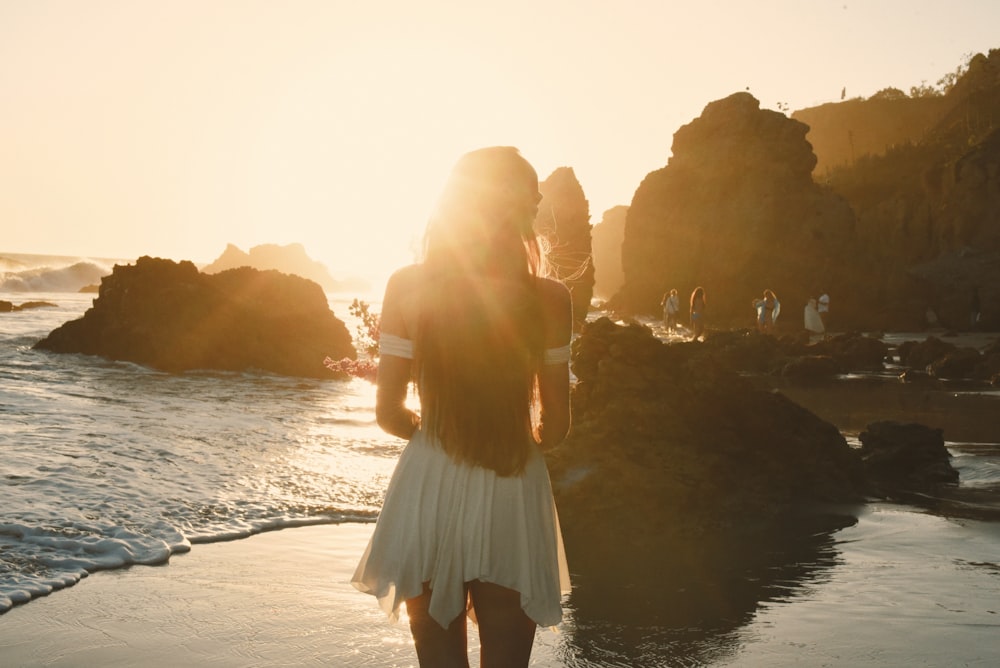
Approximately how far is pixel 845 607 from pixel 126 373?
17.2 metres

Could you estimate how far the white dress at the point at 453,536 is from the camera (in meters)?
2.62

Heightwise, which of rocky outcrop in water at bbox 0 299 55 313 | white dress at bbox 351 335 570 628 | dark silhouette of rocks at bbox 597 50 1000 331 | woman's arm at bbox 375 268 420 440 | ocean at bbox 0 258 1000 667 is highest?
dark silhouette of rocks at bbox 597 50 1000 331

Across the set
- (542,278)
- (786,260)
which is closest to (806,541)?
(542,278)

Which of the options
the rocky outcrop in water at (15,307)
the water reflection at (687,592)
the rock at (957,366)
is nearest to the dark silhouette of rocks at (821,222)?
the rock at (957,366)

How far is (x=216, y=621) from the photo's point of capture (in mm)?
4938

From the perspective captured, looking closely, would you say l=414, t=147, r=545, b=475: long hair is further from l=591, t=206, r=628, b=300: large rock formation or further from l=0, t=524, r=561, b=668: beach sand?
l=591, t=206, r=628, b=300: large rock formation

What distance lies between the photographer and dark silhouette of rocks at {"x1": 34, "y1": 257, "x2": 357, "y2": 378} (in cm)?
2205

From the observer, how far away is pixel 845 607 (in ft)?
16.4

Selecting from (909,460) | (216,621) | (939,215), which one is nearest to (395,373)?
(216,621)

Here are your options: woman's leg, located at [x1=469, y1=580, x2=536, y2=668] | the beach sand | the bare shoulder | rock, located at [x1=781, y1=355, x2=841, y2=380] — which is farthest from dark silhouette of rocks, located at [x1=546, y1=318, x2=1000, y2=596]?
rock, located at [x1=781, y1=355, x2=841, y2=380]

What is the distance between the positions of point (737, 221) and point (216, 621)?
5317cm

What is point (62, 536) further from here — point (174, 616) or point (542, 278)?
point (542, 278)

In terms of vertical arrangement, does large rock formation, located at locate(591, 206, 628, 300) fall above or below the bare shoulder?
above

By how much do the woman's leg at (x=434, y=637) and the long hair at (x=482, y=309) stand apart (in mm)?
452
